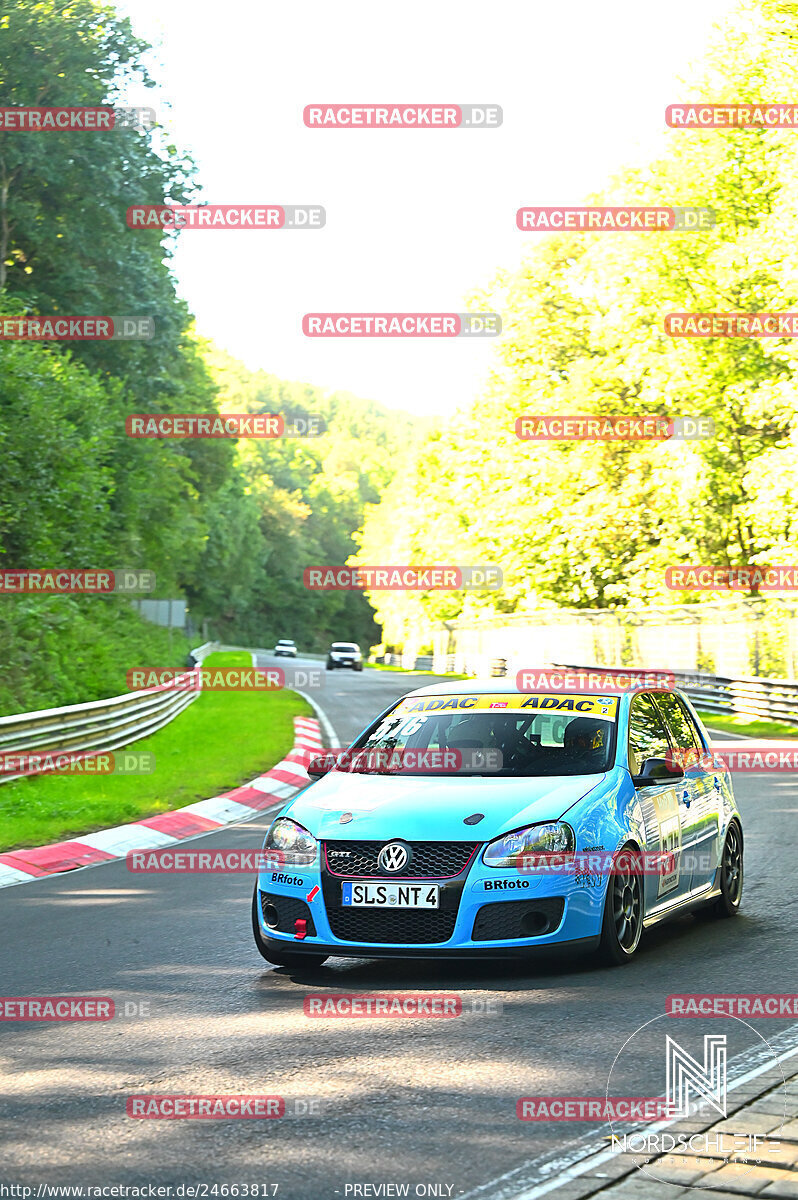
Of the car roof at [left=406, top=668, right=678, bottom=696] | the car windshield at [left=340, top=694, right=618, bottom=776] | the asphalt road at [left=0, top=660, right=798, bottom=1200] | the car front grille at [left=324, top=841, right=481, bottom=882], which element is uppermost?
the car roof at [left=406, top=668, right=678, bottom=696]

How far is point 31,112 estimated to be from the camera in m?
37.7

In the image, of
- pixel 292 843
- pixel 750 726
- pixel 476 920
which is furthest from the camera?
pixel 750 726

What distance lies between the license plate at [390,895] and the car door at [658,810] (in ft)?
4.89

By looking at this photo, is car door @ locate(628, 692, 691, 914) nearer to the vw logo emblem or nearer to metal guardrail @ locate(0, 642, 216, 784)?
the vw logo emblem

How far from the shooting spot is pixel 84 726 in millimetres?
19641

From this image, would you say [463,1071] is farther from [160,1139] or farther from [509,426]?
[509,426]

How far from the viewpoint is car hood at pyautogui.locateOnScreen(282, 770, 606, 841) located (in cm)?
749

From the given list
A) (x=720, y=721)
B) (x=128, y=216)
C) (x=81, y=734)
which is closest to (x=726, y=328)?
(x=720, y=721)

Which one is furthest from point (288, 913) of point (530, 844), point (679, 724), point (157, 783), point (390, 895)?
point (157, 783)

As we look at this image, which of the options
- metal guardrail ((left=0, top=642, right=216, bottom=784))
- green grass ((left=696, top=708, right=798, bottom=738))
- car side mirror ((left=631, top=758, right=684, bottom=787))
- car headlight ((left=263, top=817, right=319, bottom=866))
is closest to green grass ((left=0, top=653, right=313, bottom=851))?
metal guardrail ((left=0, top=642, right=216, bottom=784))

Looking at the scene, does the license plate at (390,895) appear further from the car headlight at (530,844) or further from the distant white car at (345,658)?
the distant white car at (345,658)

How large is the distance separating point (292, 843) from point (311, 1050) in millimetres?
1759

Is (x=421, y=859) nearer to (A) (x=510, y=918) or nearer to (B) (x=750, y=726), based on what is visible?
(A) (x=510, y=918)

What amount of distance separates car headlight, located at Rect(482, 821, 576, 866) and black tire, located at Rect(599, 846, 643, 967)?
37 cm
